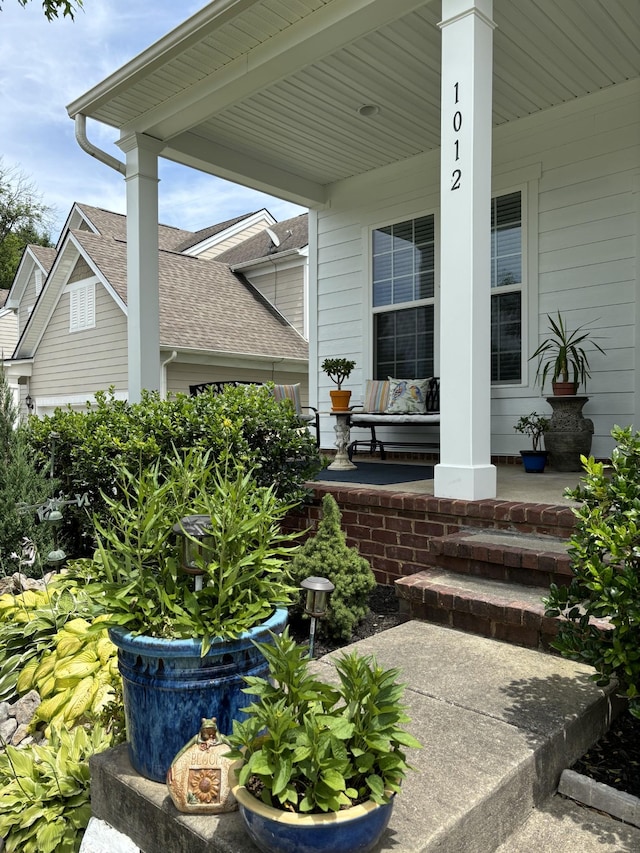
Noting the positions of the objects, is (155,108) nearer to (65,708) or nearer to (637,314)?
(637,314)

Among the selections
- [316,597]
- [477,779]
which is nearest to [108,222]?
[316,597]

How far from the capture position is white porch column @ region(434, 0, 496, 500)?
3.37 m

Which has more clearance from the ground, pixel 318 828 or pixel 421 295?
pixel 421 295

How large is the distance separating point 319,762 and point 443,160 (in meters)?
3.14

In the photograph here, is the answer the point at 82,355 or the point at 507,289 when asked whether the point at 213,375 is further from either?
the point at 507,289

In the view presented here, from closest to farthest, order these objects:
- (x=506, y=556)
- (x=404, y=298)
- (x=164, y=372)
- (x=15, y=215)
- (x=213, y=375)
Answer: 1. (x=506, y=556)
2. (x=404, y=298)
3. (x=164, y=372)
4. (x=213, y=375)
5. (x=15, y=215)

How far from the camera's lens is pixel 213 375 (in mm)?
10562

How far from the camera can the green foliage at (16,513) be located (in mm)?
3877

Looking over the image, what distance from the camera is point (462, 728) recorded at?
69.3 inches

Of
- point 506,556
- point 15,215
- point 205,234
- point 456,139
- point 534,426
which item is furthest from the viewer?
point 15,215

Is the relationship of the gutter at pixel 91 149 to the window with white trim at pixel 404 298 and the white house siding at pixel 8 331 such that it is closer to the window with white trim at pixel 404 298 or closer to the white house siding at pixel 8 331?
the window with white trim at pixel 404 298

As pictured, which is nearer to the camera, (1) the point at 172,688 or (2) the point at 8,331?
(1) the point at 172,688

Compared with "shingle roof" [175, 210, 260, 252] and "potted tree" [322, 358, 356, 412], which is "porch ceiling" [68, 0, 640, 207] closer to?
"potted tree" [322, 358, 356, 412]

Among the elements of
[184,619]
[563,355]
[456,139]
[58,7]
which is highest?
[58,7]
